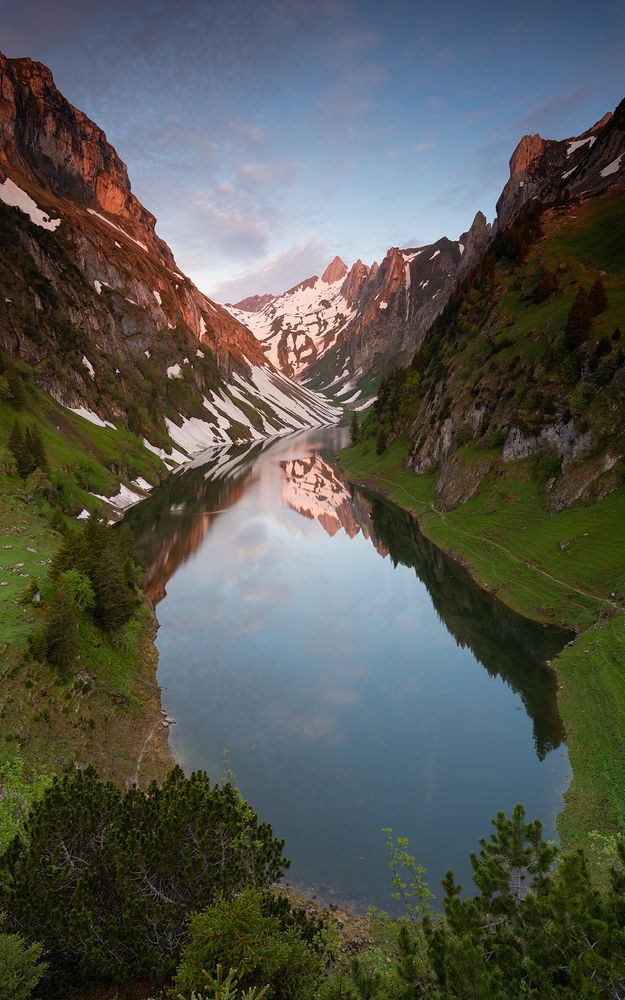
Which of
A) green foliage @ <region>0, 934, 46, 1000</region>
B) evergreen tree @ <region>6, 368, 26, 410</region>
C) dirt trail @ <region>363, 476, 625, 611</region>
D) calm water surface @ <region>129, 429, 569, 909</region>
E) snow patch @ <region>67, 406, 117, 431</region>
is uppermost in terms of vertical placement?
evergreen tree @ <region>6, 368, 26, 410</region>

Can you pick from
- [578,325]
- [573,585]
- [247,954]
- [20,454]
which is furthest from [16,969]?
[578,325]

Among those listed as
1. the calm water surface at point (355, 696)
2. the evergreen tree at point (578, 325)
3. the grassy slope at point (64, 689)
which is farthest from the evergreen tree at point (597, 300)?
the grassy slope at point (64, 689)

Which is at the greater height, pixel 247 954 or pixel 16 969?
pixel 16 969

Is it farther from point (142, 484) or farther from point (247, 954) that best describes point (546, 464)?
point (142, 484)

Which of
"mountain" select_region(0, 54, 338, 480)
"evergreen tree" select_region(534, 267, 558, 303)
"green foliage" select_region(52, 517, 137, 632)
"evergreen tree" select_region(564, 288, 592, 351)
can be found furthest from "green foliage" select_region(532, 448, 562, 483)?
"mountain" select_region(0, 54, 338, 480)

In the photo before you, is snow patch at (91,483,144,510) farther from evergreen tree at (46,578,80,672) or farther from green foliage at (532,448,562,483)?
green foliage at (532,448,562,483)

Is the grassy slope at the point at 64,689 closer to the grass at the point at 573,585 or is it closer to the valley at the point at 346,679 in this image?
the valley at the point at 346,679
